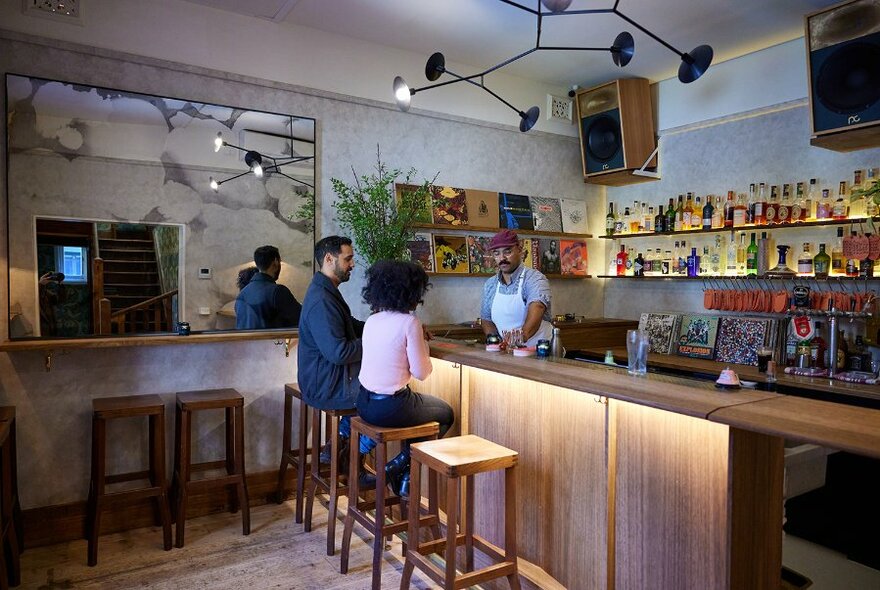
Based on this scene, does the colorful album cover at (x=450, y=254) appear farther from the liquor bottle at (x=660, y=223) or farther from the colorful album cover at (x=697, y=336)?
the colorful album cover at (x=697, y=336)

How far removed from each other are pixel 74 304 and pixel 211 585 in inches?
69.8

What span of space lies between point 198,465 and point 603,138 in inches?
166

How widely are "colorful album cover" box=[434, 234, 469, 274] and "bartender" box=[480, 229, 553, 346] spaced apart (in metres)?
0.80

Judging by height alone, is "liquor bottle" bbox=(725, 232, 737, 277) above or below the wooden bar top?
above

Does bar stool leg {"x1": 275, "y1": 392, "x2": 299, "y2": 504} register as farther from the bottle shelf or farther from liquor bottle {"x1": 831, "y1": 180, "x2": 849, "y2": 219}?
liquor bottle {"x1": 831, "y1": 180, "x2": 849, "y2": 219}

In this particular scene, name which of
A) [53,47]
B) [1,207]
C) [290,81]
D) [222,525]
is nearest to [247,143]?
[290,81]

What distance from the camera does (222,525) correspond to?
3686mm

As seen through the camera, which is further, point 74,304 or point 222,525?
point 222,525

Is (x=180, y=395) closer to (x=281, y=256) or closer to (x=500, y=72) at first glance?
(x=281, y=256)

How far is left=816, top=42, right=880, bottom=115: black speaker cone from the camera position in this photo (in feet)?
11.7

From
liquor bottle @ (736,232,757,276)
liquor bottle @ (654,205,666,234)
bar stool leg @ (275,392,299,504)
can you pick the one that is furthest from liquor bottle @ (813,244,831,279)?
bar stool leg @ (275,392,299,504)

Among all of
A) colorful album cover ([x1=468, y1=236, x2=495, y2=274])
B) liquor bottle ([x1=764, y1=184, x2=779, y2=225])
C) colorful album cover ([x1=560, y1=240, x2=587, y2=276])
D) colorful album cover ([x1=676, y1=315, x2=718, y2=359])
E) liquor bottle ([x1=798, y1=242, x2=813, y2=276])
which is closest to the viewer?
liquor bottle ([x1=798, y1=242, x2=813, y2=276])

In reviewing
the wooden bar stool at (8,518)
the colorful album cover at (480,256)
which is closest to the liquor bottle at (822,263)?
the colorful album cover at (480,256)

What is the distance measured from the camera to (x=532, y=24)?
4125mm
